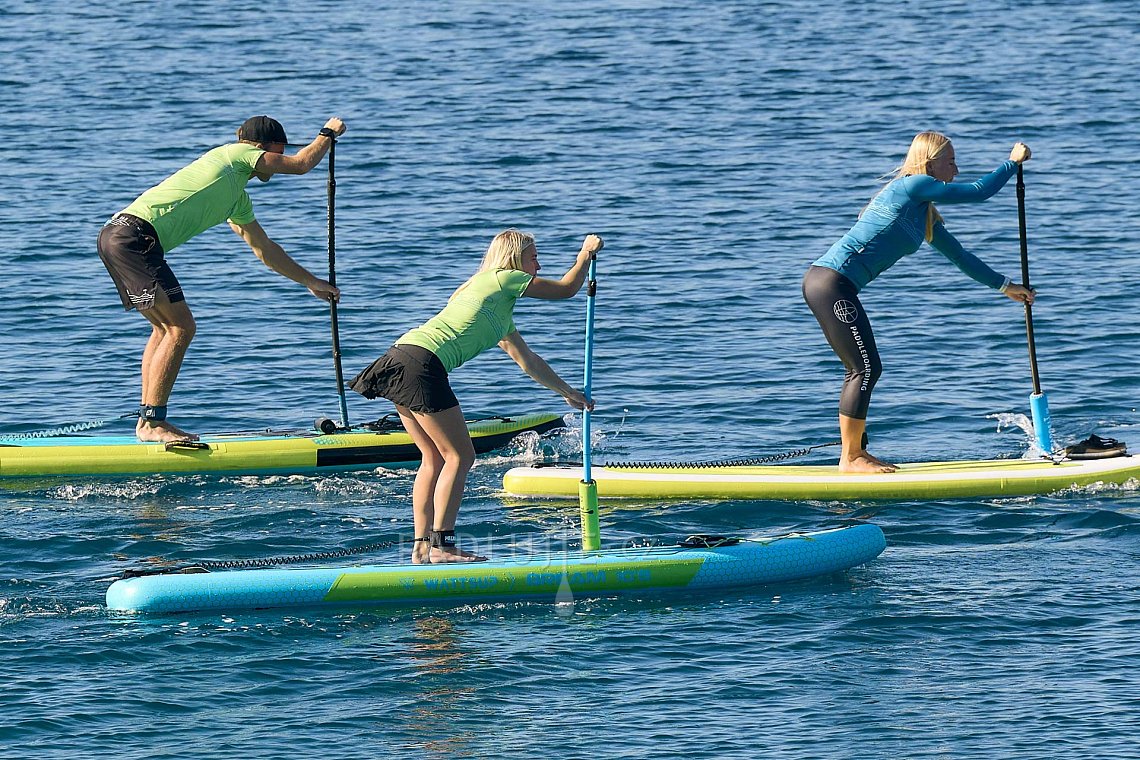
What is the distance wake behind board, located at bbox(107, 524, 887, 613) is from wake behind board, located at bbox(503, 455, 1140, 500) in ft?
4.92

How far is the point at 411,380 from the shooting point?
10578 mm

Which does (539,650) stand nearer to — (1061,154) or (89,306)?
(89,306)

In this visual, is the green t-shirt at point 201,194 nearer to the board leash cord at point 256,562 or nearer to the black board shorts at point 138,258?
the black board shorts at point 138,258

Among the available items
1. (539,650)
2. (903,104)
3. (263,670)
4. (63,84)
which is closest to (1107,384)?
(539,650)

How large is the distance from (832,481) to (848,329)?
99 centimetres

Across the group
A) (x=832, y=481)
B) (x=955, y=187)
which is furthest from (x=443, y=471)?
(x=955, y=187)

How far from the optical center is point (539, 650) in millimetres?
10070

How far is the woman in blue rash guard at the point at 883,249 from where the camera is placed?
12.4 meters

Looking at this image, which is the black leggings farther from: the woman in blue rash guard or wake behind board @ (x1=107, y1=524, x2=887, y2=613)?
wake behind board @ (x1=107, y1=524, x2=887, y2=613)

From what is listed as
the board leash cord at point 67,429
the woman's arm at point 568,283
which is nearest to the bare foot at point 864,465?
the woman's arm at point 568,283

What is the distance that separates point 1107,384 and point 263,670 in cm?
819

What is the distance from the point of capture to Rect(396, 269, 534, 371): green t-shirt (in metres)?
10.7

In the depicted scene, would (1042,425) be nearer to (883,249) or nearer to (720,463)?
(883,249)

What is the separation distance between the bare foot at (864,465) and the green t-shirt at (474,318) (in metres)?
3.14
